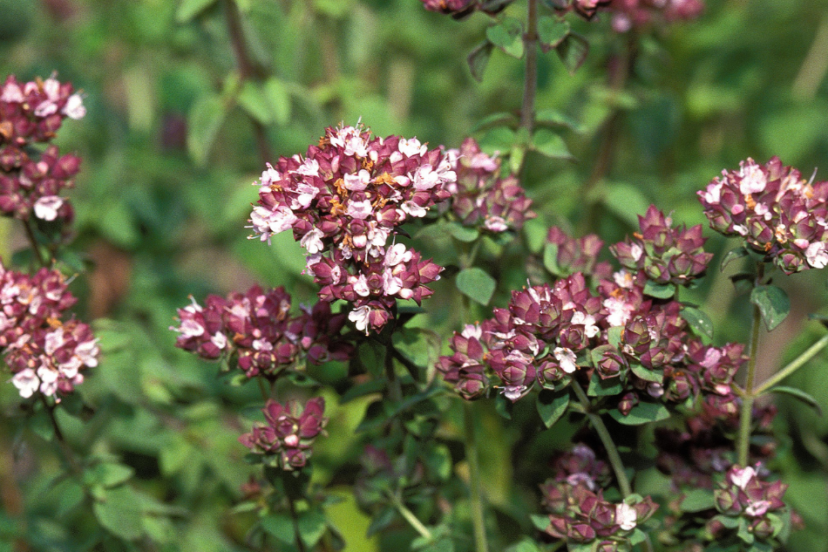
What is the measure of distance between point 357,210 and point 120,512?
2.74 ft

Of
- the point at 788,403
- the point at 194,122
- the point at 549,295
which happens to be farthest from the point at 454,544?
the point at 194,122

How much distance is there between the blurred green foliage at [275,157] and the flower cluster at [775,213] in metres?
0.35

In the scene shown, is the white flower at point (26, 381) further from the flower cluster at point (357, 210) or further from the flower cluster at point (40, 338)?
the flower cluster at point (357, 210)

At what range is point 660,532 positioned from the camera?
154 cm

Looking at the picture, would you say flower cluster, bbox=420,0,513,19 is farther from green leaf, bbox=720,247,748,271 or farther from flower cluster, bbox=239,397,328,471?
flower cluster, bbox=239,397,328,471

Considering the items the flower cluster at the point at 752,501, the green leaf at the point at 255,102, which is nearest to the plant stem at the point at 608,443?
the flower cluster at the point at 752,501

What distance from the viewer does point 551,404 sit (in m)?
1.27

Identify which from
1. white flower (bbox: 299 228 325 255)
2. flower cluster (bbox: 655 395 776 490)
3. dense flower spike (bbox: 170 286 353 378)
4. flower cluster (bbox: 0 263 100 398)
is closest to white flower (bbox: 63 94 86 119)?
flower cluster (bbox: 0 263 100 398)

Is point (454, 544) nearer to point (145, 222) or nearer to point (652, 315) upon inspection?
point (652, 315)

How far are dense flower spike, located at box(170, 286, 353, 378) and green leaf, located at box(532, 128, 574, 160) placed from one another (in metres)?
0.48

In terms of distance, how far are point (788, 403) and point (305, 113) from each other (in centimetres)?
138

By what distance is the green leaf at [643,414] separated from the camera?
126cm

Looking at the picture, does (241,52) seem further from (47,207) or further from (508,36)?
(508,36)

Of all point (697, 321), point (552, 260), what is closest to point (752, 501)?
point (697, 321)
